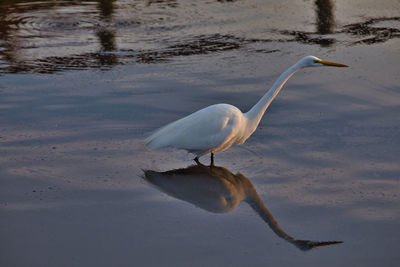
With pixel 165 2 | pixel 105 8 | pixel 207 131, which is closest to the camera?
pixel 207 131

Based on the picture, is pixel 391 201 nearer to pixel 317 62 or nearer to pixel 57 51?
pixel 317 62

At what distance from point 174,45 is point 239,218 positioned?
487 centimetres

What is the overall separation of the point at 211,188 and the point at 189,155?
826 millimetres

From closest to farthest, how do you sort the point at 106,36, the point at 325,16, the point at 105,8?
the point at 106,36 → the point at 325,16 → the point at 105,8

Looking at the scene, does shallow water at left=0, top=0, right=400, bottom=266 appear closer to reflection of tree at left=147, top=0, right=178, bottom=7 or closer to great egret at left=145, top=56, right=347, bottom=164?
great egret at left=145, top=56, right=347, bottom=164

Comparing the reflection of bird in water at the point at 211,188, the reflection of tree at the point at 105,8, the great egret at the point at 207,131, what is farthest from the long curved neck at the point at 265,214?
the reflection of tree at the point at 105,8

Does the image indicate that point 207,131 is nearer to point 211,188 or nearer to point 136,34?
point 211,188

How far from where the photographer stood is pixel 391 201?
15.0 feet

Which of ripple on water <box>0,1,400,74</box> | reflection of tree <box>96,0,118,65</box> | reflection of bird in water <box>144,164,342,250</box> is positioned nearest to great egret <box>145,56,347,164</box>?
reflection of bird in water <box>144,164,342,250</box>

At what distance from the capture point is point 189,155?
5691 millimetres

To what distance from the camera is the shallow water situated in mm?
3988

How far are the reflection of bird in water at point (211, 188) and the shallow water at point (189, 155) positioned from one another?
20 millimetres

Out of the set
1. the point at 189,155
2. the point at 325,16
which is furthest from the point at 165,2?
the point at 189,155

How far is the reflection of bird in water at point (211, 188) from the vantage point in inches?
178
